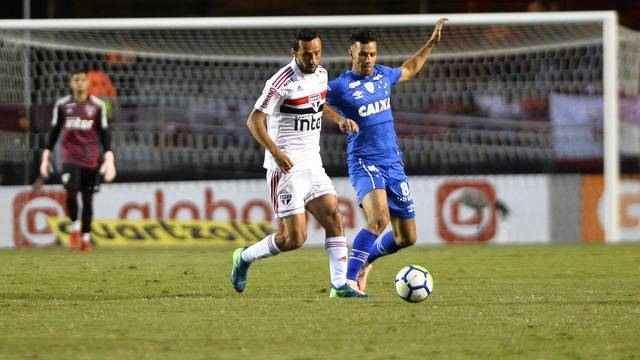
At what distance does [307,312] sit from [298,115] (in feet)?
5.54

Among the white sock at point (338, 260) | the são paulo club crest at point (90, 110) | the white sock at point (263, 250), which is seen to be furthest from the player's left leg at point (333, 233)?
the são paulo club crest at point (90, 110)

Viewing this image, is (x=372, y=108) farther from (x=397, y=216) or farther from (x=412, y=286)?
(x=412, y=286)

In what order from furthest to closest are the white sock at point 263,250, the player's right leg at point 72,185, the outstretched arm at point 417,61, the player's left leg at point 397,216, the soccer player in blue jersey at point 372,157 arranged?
the player's right leg at point 72,185, the outstretched arm at point 417,61, the player's left leg at point 397,216, the soccer player in blue jersey at point 372,157, the white sock at point 263,250

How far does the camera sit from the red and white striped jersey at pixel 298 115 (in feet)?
29.6

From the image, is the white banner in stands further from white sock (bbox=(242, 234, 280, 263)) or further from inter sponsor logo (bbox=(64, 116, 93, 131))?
white sock (bbox=(242, 234, 280, 263))

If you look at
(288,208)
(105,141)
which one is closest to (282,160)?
(288,208)

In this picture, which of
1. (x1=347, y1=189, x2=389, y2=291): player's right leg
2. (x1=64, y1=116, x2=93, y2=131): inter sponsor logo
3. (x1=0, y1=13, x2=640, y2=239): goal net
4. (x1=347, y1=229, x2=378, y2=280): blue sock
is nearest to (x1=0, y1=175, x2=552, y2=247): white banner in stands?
(x1=0, y1=13, x2=640, y2=239): goal net

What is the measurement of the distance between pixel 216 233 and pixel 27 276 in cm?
553

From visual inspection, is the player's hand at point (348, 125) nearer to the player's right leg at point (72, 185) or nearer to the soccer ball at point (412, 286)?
the soccer ball at point (412, 286)

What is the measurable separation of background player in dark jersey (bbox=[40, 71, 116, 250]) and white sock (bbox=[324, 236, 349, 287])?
6724mm

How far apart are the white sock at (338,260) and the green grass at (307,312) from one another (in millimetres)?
302

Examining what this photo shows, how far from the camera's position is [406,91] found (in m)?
18.8

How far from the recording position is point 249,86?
61.7 feet

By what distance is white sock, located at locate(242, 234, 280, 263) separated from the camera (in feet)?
30.6
